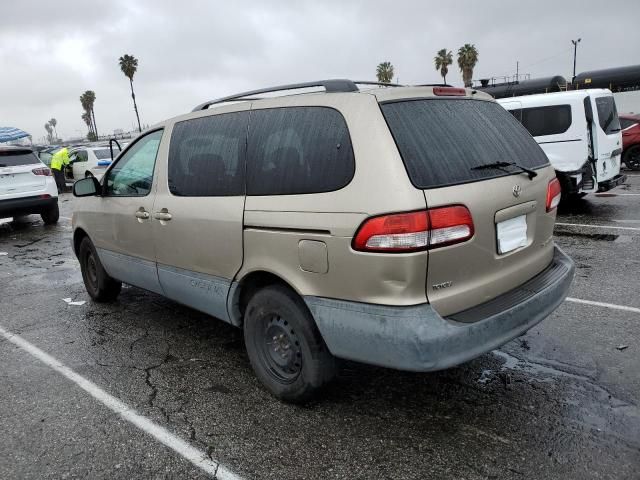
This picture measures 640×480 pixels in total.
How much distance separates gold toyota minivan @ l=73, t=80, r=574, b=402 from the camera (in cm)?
246

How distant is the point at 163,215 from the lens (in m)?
3.75

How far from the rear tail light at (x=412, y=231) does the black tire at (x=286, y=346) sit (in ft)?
2.08

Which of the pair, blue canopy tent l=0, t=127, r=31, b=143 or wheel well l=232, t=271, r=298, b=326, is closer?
wheel well l=232, t=271, r=298, b=326

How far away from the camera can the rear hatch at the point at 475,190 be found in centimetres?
251

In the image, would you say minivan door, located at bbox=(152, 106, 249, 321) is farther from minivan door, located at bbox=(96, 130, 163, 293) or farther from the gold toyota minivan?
minivan door, located at bbox=(96, 130, 163, 293)

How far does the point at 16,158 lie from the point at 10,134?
18338mm

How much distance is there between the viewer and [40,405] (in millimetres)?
3279

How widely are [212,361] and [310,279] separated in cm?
149

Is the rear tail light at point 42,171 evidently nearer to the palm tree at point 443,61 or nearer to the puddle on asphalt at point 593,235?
the puddle on asphalt at point 593,235

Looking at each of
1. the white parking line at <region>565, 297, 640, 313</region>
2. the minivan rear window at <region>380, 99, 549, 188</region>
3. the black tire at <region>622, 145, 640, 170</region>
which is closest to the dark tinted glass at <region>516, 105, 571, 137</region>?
the white parking line at <region>565, 297, 640, 313</region>

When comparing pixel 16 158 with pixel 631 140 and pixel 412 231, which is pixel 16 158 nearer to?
pixel 412 231

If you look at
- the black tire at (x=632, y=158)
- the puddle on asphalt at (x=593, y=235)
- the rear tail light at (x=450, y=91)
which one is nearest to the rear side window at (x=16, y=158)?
the rear tail light at (x=450, y=91)

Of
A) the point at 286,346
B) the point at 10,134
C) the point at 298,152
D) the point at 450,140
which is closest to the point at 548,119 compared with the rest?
the point at 450,140

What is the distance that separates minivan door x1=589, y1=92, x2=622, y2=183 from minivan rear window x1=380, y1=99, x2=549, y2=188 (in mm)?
6785
